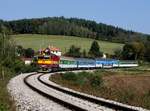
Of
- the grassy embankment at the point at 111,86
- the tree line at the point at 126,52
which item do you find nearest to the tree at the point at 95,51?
the tree line at the point at 126,52

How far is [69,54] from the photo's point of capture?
17388 centimetres

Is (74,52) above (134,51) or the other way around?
the other way around

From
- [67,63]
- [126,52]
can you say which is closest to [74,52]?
[126,52]

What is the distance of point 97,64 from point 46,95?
79.5 meters

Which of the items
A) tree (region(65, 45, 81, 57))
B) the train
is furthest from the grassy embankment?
tree (region(65, 45, 81, 57))

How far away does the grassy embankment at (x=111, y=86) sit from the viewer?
88.9 feet

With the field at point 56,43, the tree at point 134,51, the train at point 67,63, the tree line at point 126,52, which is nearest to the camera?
the train at point 67,63

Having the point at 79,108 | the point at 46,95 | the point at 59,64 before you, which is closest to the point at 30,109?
the point at 79,108

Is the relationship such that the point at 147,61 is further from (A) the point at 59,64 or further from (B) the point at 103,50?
(A) the point at 59,64

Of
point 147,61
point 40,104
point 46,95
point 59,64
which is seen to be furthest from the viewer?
point 147,61

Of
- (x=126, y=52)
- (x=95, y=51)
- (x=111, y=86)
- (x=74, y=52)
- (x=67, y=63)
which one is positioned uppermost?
(x=111, y=86)

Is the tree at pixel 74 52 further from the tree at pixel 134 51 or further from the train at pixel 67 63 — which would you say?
the train at pixel 67 63

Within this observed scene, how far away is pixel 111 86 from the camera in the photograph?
186ft

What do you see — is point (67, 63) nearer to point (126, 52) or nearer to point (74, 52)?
point (126, 52)
